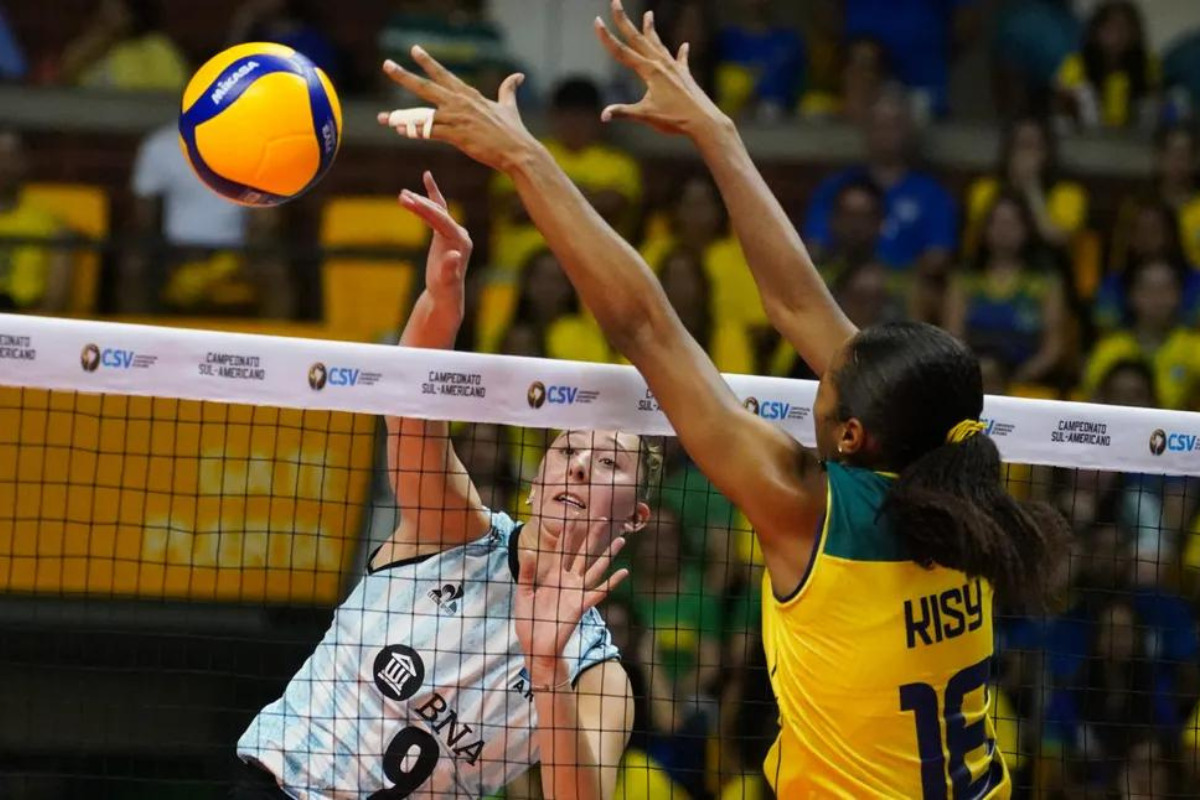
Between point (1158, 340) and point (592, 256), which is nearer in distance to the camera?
point (592, 256)

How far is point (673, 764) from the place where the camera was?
783cm

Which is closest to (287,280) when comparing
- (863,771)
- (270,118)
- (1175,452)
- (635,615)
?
(635,615)

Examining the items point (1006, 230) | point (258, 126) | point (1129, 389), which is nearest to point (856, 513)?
point (258, 126)

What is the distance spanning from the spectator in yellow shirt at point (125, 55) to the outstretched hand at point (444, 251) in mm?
7623

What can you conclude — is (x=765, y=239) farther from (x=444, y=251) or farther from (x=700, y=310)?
(x=700, y=310)

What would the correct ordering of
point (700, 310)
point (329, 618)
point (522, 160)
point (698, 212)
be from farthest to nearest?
point (698, 212), point (700, 310), point (329, 618), point (522, 160)

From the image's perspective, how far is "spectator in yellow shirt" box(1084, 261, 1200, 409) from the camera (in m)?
10.1

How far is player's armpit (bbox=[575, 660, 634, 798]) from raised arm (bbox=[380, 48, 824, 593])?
105 centimetres

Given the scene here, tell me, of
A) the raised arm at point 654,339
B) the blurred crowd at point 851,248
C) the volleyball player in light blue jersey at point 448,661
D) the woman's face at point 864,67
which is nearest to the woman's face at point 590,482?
the volleyball player in light blue jersey at point 448,661

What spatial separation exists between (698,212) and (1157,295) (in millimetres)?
2586

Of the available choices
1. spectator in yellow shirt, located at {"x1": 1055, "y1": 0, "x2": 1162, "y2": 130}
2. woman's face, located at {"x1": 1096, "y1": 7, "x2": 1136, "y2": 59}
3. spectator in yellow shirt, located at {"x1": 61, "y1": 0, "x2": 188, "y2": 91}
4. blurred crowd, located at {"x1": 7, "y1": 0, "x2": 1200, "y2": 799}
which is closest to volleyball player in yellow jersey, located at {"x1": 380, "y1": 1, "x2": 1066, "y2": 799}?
blurred crowd, located at {"x1": 7, "y1": 0, "x2": 1200, "y2": 799}

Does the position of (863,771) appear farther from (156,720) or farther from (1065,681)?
(156,720)

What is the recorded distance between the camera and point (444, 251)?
4879 millimetres

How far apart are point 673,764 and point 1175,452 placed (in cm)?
331
